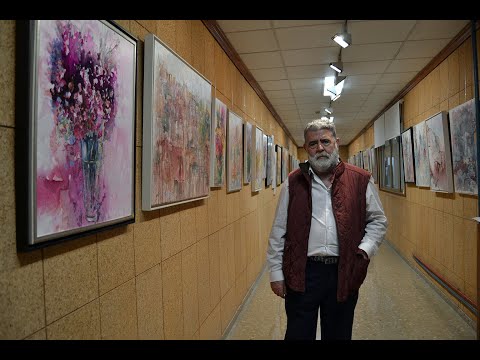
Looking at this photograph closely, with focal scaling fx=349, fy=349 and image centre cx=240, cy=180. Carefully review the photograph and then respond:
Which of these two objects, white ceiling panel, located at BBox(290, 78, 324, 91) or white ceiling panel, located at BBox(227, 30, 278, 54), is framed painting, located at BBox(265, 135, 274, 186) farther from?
white ceiling panel, located at BBox(227, 30, 278, 54)

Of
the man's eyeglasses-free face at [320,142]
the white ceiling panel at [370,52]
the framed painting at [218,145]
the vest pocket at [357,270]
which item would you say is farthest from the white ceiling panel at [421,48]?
the vest pocket at [357,270]

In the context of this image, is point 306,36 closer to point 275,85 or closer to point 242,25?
point 242,25

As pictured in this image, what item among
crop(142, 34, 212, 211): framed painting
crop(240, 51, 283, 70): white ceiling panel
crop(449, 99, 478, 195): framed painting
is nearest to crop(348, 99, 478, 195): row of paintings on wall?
crop(449, 99, 478, 195): framed painting

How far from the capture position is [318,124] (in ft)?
7.06

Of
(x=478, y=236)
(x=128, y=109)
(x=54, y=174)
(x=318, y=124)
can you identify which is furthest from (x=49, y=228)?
(x=478, y=236)

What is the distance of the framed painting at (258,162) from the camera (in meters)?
5.02

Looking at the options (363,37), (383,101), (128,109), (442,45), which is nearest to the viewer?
(128,109)

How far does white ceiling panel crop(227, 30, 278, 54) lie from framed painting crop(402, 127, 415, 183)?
3.03 meters

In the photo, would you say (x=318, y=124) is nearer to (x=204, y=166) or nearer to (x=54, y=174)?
(x=204, y=166)

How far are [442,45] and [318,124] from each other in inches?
115

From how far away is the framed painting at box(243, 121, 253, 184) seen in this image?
14.2ft

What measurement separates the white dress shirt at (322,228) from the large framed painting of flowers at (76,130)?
92 centimetres

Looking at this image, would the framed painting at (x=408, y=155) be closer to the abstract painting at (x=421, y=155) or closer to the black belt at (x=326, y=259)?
the abstract painting at (x=421, y=155)
